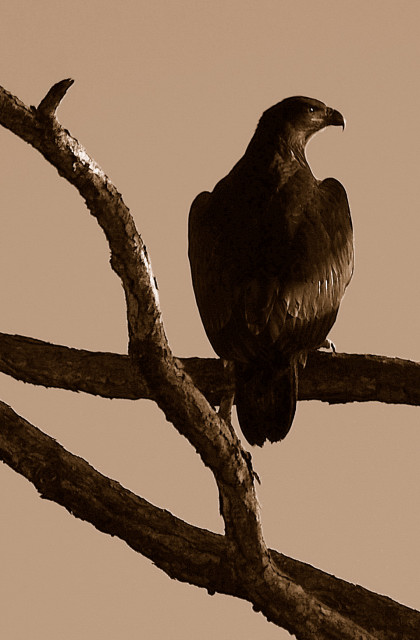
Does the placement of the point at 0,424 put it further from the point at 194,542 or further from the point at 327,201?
the point at 327,201

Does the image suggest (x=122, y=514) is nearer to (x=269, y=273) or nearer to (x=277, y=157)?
(x=269, y=273)

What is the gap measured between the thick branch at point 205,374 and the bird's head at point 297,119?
1155 mm

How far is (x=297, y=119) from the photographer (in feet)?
20.8

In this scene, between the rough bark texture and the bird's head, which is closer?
the rough bark texture

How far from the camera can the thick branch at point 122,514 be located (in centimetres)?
466

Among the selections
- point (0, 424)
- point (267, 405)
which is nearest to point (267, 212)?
point (267, 405)

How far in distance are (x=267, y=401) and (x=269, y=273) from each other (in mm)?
507

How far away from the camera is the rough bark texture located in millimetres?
3951

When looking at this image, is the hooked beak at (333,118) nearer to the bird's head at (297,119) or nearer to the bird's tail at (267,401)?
the bird's head at (297,119)

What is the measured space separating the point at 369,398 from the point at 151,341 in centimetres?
164

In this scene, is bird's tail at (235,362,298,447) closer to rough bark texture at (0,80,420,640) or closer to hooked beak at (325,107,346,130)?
rough bark texture at (0,80,420,640)

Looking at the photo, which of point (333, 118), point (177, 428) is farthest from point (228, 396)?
point (333, 118)

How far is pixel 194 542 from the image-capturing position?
187 inches

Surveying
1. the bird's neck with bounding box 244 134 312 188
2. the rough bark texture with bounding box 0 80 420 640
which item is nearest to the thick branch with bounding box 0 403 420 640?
the rough bark texture with bounding box 0 80 420 640
